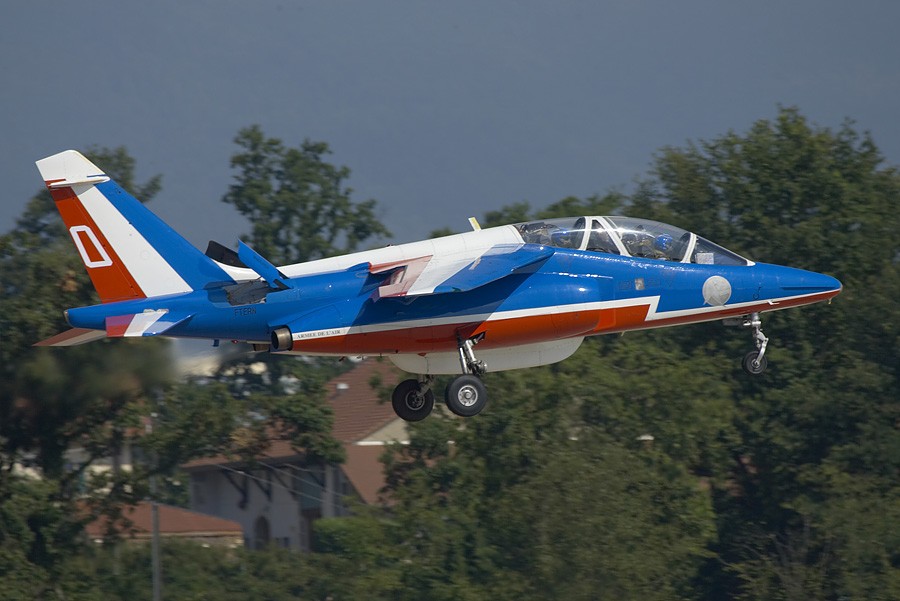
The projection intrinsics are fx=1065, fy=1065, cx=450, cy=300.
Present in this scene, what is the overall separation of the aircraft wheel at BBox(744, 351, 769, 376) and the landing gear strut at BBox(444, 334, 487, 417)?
213 inches

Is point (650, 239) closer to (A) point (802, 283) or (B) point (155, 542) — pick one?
(A) point (802, 283)

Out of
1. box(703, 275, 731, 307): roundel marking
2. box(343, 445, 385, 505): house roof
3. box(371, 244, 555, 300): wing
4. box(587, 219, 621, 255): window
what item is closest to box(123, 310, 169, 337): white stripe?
box(371, 244, 555, 300): wing

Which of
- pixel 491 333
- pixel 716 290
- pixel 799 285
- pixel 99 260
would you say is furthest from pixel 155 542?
pixel 799 285

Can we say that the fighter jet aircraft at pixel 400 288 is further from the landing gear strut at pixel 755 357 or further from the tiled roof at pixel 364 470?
the tiled roof at pixel 364 470

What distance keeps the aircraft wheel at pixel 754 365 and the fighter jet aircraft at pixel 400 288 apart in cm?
152

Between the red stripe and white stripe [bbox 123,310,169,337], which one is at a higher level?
white stripe [bbox 123,310,169,337]

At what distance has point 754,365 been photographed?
66.0ft

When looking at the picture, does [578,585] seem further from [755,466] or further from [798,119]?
[798,119]

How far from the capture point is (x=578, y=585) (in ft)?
97.3

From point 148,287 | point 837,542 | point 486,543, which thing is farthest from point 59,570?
point 837,542

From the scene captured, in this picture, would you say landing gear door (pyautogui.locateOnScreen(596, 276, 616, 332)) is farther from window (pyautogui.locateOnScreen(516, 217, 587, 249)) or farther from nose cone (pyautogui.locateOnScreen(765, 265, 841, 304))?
nose cone (pyautogui.locateOnScreen(765, 265, 841, 304))

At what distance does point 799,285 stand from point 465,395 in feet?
21.7

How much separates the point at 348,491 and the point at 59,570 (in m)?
14.0

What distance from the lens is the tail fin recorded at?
1773cm
